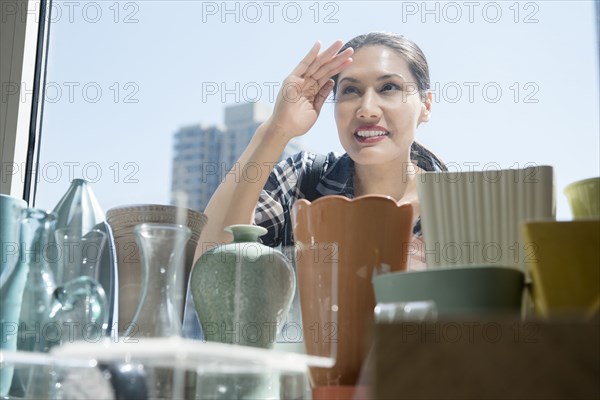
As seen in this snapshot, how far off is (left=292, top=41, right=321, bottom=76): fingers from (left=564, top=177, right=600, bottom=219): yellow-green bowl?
1.90 feet

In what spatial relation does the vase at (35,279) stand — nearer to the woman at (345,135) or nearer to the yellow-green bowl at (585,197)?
the woman at (345,135)

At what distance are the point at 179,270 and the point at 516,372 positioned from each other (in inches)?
24.2

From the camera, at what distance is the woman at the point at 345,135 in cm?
136

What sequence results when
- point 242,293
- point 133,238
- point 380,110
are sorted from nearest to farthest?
1. point 242,293
2. point 133,238
3. point 380,110

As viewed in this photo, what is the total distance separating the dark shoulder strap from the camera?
1390mm

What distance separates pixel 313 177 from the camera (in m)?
1.40

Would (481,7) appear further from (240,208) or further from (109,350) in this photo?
(109,350)

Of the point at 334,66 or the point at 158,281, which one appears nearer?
the point at 158,281

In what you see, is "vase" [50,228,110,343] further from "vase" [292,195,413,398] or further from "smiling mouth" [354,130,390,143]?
"smiling mouth" [354,130,390,143]

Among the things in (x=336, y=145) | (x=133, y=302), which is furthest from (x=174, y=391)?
(x=336, y=145)

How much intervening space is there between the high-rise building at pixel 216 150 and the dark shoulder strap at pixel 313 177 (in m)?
0.04

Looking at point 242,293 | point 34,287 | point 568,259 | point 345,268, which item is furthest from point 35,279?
point 568,259

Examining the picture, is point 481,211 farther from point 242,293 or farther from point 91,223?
point 91,223

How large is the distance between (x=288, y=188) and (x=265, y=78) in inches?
8.2
